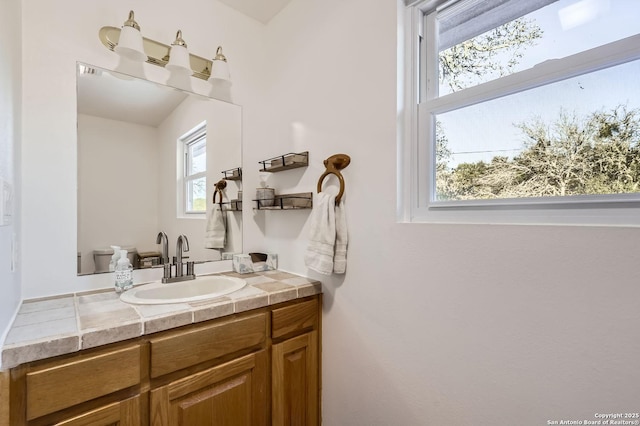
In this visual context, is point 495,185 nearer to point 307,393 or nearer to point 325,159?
point 325,159

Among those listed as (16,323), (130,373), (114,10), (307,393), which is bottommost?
(307,393)

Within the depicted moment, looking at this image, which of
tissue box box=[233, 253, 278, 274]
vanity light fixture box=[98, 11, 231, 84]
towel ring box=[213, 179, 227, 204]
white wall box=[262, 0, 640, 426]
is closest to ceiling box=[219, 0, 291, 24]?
white wall box=[262, 0, 640, 426]

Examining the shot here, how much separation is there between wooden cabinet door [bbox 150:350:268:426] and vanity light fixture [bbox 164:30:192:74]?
1422mm

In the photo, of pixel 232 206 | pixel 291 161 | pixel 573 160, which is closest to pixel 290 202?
pixel 291 161

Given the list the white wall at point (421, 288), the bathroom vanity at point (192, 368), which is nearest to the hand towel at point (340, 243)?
the white wall at point (421, 288)

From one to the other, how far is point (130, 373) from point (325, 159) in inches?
45.8

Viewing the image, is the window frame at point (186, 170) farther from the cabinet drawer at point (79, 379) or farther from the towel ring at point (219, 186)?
the cabinet drawer at point (79, 379)

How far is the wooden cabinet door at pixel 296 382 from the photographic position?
128 cm

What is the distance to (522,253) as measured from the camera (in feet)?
2.84

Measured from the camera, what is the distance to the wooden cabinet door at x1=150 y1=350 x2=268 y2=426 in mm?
990

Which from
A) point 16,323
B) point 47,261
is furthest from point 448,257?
point 47,261

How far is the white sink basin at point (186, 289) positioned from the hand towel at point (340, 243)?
0.46 m

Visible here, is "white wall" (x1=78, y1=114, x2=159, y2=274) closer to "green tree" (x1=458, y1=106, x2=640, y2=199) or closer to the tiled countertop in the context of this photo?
the tiled countertop

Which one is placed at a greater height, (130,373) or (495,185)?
(495,185)
